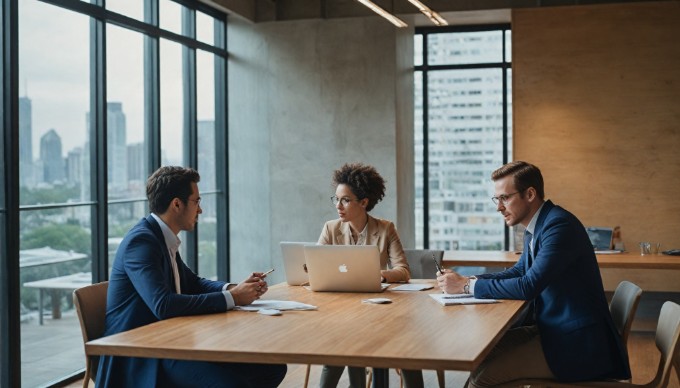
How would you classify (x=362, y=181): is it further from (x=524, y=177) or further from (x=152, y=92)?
(x=152, y=92)

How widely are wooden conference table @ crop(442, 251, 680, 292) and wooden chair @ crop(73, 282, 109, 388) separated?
4.04m

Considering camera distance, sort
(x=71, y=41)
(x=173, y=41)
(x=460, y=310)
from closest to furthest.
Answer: (x=460, y=310) → (x=71, y=41) → (x=173, y=41)

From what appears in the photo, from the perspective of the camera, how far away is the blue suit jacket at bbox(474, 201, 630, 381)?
13.3 feet

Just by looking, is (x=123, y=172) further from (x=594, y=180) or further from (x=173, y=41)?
(x=594, y=180)

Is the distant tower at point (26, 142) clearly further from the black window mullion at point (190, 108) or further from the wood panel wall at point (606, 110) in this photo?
the wood panel wall at point (606, 110)

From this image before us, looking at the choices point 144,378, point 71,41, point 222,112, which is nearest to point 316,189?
point 222,112

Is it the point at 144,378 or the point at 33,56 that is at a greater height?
the point at 33,56

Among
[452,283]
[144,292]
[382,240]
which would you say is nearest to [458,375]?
Answer: [382,240]

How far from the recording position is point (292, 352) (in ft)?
10.7

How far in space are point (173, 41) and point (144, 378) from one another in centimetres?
561

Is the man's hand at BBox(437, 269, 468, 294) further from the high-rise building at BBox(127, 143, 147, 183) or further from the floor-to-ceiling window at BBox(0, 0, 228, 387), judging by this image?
the high-rise building at BBox(127, 143, 147, 183)

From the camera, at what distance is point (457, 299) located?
455 centimetres

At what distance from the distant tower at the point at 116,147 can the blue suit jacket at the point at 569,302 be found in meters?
4.25

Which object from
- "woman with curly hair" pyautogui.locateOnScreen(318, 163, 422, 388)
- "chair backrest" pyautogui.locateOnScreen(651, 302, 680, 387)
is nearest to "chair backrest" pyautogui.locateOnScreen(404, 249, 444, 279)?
"woman with curly hair" pyautogui.locateOnScreen(318, 163, 422, 388)
